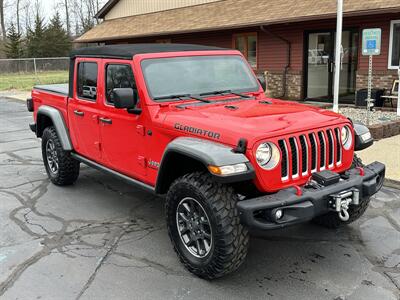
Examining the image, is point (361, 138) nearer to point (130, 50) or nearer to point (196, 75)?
point (196, 75)

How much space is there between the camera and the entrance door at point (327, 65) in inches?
536

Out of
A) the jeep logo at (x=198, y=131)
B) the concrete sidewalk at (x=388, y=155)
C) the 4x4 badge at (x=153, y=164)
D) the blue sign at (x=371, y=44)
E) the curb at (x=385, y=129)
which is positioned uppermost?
the blue sign at (x=371, y=44)

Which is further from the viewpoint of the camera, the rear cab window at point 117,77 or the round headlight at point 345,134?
the rear cab window at point 117,77

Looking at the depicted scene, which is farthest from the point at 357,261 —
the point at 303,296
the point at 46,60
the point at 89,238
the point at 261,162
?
the point at 46,60

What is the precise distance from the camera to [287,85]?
608 inches

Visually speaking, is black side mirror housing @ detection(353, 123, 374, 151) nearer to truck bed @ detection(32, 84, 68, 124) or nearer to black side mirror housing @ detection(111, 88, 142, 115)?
black side mirror housing @ detection(111, 88, 142, 115)

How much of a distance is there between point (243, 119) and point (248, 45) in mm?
13732

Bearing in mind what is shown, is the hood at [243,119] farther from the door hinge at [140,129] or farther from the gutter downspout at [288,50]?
the gutter downspout at [288,50]

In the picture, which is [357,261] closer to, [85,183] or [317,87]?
[85,183]

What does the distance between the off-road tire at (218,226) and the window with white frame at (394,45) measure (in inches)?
416

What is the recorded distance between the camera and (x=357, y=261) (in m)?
3.97

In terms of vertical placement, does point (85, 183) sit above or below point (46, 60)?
below

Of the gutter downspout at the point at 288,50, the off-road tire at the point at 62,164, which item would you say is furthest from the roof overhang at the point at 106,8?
the off-road tire at the point at 62,164

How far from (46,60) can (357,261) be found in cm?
3306
